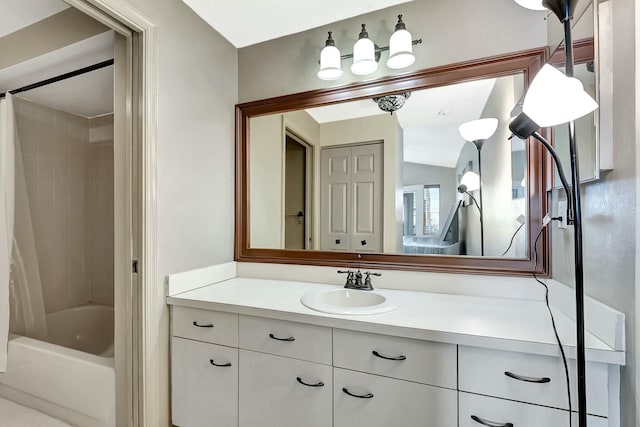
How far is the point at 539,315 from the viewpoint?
114cm

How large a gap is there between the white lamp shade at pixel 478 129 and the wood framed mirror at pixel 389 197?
4 centimetres

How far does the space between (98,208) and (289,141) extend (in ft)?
4.21

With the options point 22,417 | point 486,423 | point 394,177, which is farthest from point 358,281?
point 22,417

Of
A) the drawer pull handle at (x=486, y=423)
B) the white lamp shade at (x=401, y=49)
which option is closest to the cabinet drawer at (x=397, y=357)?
the drawer pull handle at (x=486, y=423)

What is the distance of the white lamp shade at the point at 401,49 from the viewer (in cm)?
146

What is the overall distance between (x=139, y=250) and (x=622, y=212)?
6.07 feet

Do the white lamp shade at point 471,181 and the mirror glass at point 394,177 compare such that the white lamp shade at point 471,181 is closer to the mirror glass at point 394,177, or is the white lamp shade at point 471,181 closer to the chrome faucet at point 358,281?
the mirror glass at point 394,177

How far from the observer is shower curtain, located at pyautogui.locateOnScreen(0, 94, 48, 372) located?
5.12 ft

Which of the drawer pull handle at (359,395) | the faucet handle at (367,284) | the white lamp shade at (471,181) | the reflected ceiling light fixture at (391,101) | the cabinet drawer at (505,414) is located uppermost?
the reflected ceiling light fixture at (391,101)

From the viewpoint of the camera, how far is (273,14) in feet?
5.47

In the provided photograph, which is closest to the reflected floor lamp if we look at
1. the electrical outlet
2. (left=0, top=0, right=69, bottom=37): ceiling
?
the electrical outlet

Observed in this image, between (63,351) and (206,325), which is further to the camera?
(63,351)

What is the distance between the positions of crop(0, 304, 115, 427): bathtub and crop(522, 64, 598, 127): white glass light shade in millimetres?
2052

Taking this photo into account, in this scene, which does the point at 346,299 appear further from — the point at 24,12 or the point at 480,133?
the point at 24,12
